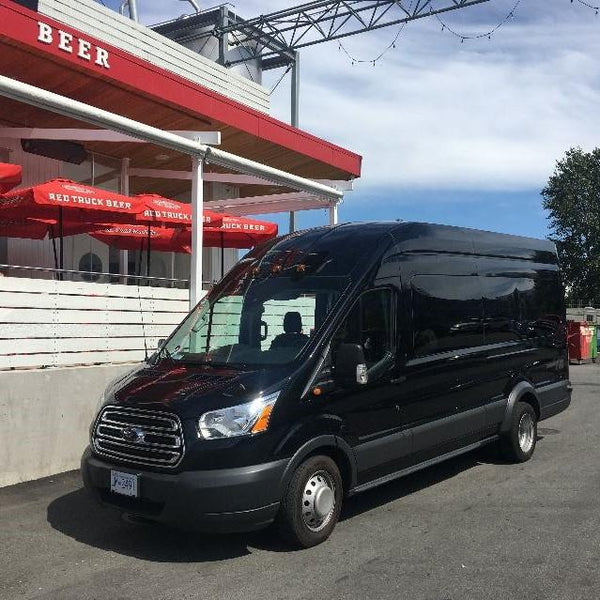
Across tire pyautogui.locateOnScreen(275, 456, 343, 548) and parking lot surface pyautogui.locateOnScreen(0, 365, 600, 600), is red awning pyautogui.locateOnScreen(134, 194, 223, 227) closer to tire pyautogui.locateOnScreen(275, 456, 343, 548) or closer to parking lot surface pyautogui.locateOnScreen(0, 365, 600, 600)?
parking lot surface pyautogui.locateOnScreen(0, 365, 600, 600)

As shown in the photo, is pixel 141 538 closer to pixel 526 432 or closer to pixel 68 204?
pixel 526 432

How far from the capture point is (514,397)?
7223 mm

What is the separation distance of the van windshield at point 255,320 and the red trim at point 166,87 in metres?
4.73

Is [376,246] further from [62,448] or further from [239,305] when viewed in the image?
[62,448]

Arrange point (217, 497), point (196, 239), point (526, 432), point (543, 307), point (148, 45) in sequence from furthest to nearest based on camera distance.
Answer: point (148, 45)
point (196, 239)
point (543, 307)
point (526, 432)
point (217, 497)

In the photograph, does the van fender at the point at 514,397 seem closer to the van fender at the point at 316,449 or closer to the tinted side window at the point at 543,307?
the tinted side window at the point at 543,307

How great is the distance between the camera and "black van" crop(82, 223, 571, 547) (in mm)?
4508

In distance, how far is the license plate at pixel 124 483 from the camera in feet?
15.2

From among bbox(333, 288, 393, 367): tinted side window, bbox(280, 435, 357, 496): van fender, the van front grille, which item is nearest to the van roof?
bbox(333, 288, 393, 367): tinted side window

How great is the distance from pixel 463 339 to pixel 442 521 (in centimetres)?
188

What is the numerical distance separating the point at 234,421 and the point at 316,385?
0.70 metres

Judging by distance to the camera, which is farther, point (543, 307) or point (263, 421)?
point (543, 307)

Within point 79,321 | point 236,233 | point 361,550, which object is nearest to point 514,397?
point 361,550

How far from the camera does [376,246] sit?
18.6 ft
